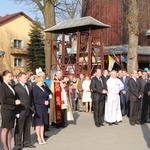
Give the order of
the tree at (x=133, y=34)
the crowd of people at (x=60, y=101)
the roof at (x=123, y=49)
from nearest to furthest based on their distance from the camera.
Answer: the crowd of people at (x=60, y=101), the tree at (x=133, y=34), the roof at (x=123, y=49)

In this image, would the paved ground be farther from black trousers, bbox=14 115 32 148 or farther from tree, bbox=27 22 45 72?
tree, bbox=27 22 45 72

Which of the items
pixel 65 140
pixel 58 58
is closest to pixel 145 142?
pixel 65 140

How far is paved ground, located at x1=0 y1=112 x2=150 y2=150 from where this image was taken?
877 cm

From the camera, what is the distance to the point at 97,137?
10.1m

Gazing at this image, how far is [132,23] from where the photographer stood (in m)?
18.4

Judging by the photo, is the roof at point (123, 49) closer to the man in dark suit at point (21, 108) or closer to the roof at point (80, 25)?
the roof at point (80, 25)

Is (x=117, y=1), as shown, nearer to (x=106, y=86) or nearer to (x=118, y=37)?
(x=118, y=37)

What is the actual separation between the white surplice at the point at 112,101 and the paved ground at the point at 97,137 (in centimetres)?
30

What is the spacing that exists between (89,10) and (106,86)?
66.4 ft

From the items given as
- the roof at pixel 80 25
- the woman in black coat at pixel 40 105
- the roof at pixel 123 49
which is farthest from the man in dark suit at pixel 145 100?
the roof at pixel 123 49

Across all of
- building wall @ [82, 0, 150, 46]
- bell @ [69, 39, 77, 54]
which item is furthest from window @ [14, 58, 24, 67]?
bell @ [69, 39, 77, 54]

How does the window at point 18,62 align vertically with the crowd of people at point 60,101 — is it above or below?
above

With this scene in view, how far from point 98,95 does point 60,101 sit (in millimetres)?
1375

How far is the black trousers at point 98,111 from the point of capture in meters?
12.2
